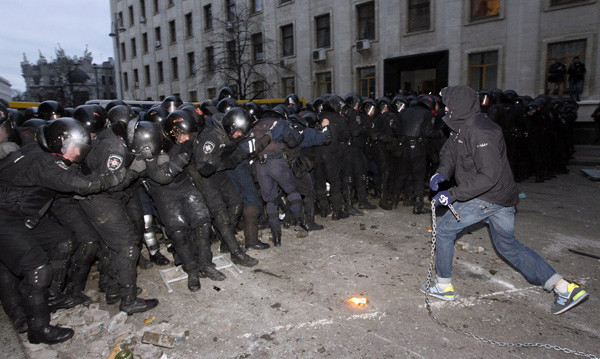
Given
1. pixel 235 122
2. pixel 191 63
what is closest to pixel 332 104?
pixel 235 122

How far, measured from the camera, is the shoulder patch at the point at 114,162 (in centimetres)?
375

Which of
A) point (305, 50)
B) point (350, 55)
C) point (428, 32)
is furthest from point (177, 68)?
point (428, 32)

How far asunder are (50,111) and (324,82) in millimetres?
18959

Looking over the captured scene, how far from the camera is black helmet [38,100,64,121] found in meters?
5.54

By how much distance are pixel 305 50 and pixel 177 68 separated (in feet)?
52.7

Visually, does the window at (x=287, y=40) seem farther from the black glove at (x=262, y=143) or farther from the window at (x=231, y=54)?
the black glove at (x=262, y=143)

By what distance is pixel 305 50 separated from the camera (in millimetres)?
23469

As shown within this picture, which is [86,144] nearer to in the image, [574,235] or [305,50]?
[574,235]

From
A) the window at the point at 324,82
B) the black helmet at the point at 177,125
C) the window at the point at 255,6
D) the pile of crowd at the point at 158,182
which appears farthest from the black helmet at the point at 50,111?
the window at the point at 255,6

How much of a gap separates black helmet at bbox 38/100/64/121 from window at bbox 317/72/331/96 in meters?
18.7

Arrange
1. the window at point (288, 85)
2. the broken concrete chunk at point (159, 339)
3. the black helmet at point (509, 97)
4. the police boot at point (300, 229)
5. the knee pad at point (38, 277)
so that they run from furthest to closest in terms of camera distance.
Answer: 1. the window at point (288, 85)
2. the black helmet at point (509, 97)
3. the police boot at point (300, 229)
4. the knee pad at point (38, 277)
5. the broken concrete chunk at point (159, 339)

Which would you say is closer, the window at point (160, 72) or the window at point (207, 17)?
the window at point (207, 17)

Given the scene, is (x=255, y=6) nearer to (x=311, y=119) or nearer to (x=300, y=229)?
(x=311, y=119)

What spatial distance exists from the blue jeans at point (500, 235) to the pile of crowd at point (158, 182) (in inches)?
98.8
